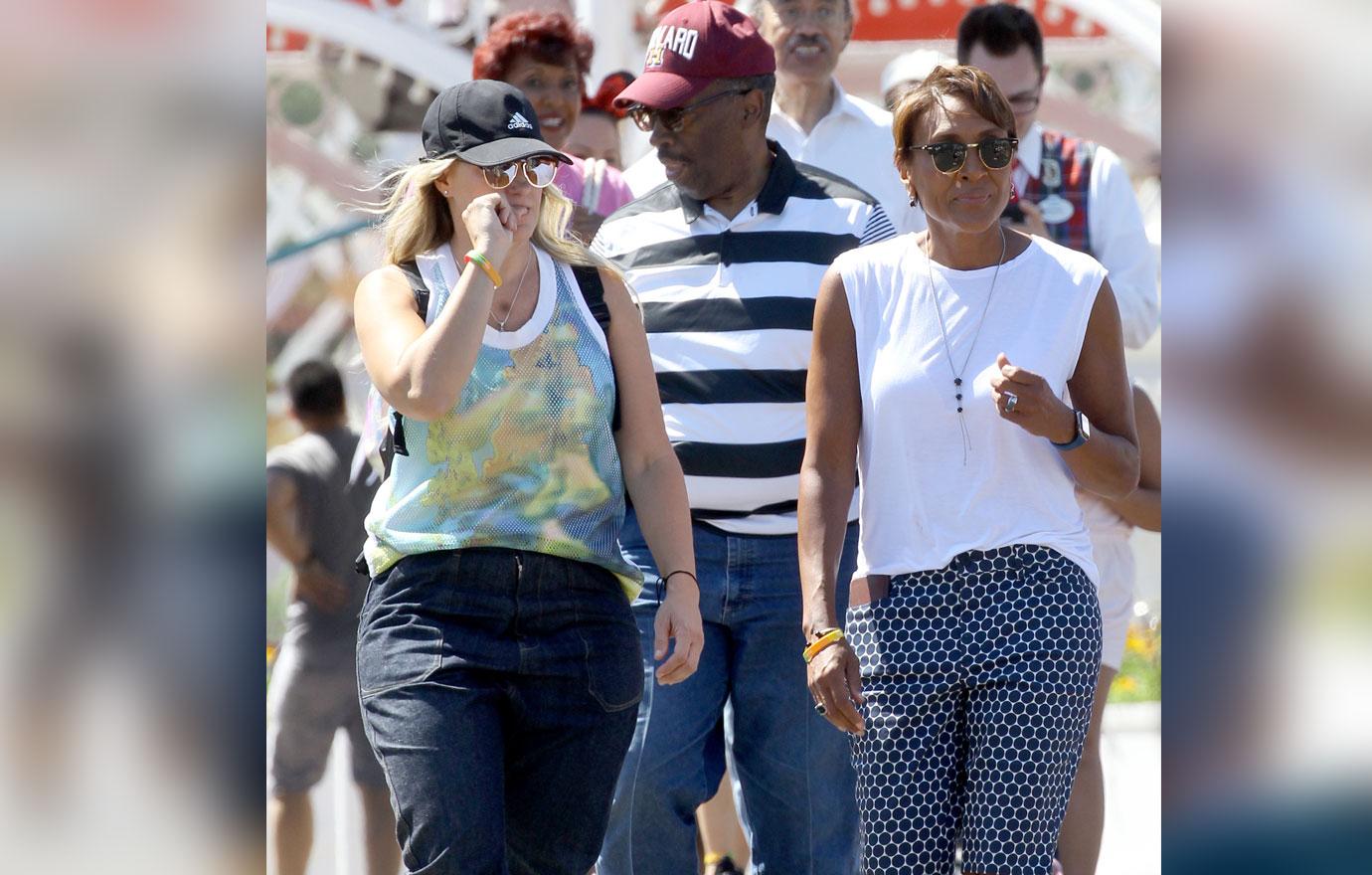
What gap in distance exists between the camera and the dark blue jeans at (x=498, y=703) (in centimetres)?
277

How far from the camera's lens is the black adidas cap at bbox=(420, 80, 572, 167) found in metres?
2.94

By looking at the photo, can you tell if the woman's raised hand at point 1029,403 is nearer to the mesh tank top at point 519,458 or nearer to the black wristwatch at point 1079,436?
the black wristwatch at point 1079,436

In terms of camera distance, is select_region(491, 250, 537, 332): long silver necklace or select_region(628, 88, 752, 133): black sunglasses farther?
select_region(628, 88, 752, 133): black sunglasses

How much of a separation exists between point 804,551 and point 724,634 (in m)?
0.68

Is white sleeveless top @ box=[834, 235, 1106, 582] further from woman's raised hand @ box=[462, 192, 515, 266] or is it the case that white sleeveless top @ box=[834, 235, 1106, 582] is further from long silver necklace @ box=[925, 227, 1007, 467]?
woman's raised hand @ box=[462, 192, 515, 266]

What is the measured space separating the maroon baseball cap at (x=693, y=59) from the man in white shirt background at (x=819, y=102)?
864mm

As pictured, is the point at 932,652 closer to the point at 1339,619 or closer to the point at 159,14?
the point at 1339,619

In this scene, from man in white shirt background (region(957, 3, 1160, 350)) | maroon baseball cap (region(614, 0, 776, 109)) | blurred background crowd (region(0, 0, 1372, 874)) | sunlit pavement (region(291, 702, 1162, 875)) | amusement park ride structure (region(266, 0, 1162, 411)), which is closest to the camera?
blurred background crowd (region(0, 0, 1372, 874))

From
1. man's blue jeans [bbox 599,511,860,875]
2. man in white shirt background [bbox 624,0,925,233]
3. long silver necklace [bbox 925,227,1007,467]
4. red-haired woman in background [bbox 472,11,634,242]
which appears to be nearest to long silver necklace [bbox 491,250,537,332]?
long silver necklace [bbox 925,227,1007,467]

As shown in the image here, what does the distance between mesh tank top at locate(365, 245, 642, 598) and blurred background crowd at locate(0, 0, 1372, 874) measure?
1.99m

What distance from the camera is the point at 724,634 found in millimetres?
3787

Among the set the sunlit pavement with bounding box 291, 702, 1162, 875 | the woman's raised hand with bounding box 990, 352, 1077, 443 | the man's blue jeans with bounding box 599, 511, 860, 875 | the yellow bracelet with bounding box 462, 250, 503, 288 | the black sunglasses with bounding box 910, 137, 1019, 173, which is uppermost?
the black sunglasses with bounding box 910, 137, 1019, 173

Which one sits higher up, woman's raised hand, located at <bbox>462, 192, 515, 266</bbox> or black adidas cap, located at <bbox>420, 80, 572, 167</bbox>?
black adidas cap, located at <bbox>420, 80, 572, 167</bbox>

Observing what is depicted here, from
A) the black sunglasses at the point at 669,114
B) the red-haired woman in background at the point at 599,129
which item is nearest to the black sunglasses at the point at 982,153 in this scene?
the black sunglasses at the point at 669,114
